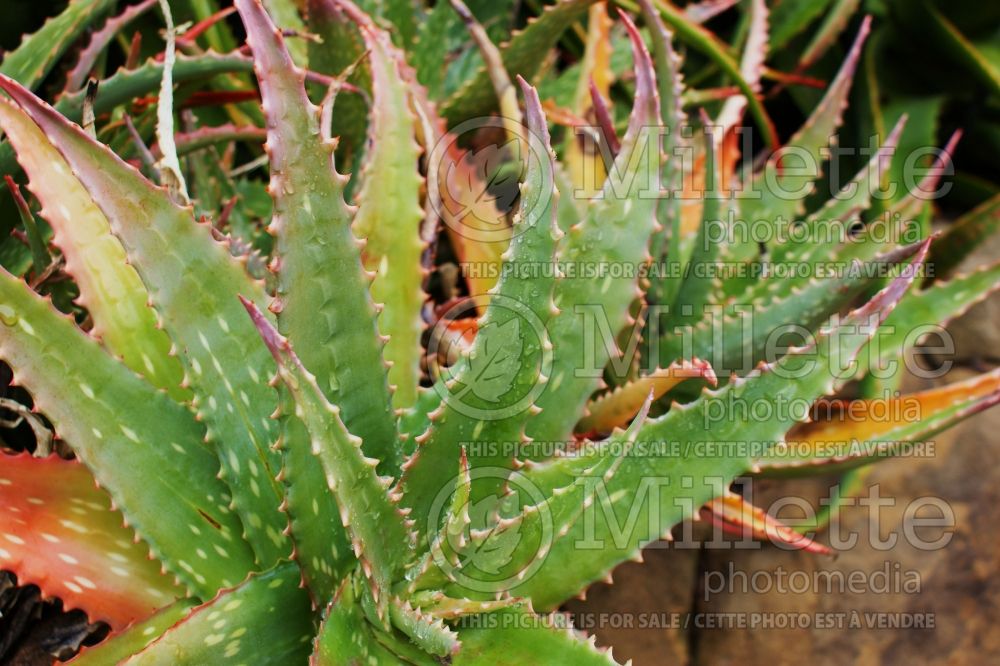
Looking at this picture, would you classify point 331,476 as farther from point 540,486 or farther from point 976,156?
point 976,156

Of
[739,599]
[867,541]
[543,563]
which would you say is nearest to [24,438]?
[543,563]

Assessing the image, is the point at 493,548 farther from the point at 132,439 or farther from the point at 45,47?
the point at 45,47

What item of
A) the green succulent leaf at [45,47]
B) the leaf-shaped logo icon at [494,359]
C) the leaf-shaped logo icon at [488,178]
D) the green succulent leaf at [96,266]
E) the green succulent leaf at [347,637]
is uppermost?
the green succulent leaf at [45,47]

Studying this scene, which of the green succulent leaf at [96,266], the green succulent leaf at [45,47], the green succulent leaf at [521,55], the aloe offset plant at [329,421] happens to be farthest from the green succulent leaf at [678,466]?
the green succulent leaf at [45,47]

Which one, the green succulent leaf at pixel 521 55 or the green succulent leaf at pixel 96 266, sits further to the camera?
the green succulent leaf at pixel 521 55

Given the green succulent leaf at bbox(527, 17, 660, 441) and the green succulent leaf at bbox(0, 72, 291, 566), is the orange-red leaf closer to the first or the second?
the green succulent leaf at bbox(0, 72, 291, 566)

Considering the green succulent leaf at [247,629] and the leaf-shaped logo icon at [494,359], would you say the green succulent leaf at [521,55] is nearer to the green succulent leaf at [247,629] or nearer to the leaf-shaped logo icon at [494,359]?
the leaf-shaped logo icon at [494,359]

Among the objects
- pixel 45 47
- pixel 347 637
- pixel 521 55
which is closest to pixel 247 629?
pixel 347 637
